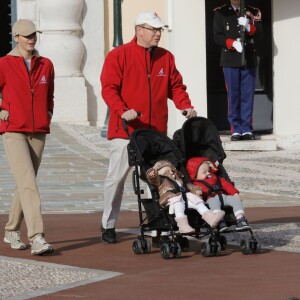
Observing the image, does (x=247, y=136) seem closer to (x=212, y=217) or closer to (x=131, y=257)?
(x=131, y=257)

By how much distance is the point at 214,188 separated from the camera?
12.2 m

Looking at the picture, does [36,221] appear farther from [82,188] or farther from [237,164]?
[237,164]

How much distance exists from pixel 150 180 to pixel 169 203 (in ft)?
0.86

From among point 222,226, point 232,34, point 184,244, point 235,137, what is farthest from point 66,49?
point 222,226

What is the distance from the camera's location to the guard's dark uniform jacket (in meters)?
21.0

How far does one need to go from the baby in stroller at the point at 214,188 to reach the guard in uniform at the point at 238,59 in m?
8.64

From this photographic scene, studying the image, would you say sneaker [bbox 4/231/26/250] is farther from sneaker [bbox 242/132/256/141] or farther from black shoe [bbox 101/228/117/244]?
sneaker [bbox 242/132/256/141]

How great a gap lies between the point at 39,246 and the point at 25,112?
3.77 ft

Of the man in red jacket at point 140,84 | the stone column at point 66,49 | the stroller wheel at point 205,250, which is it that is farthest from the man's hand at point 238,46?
the stroller wheel at point 205,250

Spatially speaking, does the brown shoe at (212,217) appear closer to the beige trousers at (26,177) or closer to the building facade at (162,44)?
the beige trousers at (26,177)

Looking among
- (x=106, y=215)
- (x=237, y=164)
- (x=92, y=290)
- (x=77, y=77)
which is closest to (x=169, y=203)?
(x=106, y=215)

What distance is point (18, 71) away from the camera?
12555 mm

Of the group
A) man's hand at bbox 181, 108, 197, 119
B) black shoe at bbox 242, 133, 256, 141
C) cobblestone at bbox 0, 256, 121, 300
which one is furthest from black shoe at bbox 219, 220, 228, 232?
black shoe at bbox 242, 133, 256, 141

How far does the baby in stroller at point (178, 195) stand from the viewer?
11.9 m
